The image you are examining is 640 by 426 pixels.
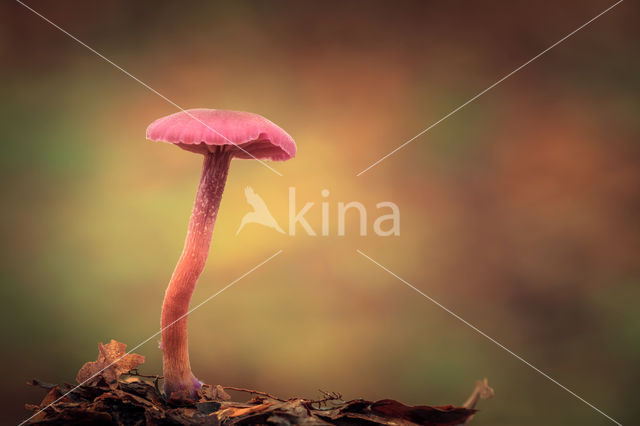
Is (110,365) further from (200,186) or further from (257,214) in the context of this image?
(257,214)

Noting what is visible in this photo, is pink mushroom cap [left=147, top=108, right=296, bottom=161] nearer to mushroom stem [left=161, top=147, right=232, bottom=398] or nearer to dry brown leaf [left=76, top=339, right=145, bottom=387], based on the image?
mushroom stem [left=161, top=147, right=232, bottom=398]

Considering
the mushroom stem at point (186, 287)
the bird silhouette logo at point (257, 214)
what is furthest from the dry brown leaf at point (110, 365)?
the bird silhouette logo at point (257, 214)

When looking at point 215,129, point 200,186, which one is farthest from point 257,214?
point 215,129

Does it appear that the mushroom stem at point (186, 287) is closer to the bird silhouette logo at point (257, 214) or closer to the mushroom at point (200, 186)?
the mushroom at point (200, 186)

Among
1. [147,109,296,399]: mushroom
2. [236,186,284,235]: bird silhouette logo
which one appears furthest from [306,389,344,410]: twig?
[236,186,284,235]: bird silhouette logo

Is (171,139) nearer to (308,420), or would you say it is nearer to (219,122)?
(219,122)

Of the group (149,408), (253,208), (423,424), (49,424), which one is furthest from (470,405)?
(253,208)
